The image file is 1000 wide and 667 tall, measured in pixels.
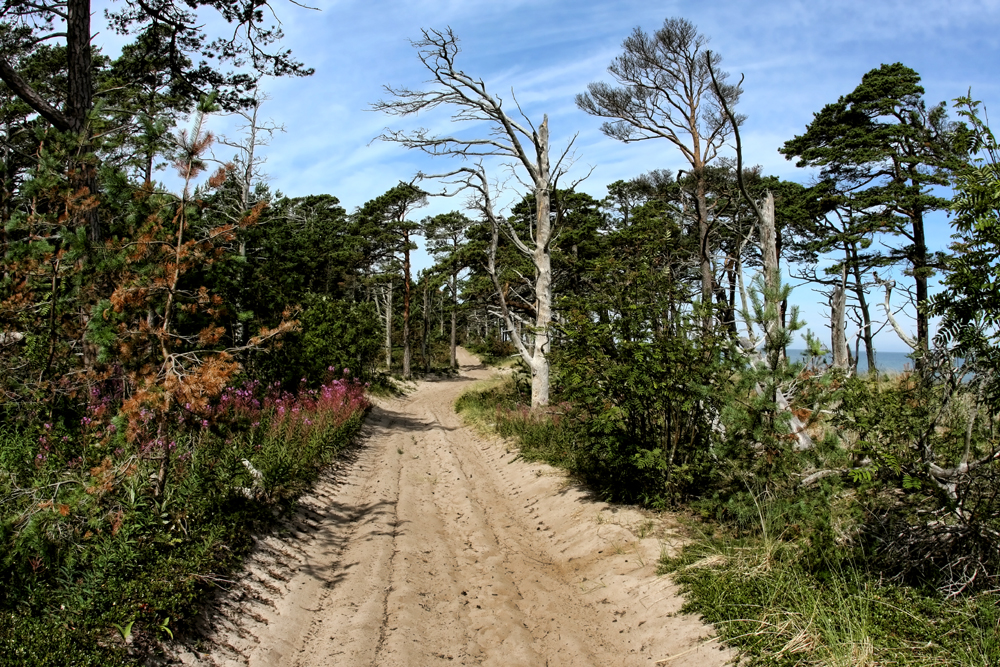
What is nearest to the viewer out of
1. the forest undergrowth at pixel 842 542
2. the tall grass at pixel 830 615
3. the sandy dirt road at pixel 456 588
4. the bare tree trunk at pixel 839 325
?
the tall grass at pixel 830 615

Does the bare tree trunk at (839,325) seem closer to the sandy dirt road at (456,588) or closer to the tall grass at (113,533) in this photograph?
the sandy dirt road at (456,588)

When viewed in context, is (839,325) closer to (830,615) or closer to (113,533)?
(830,615)

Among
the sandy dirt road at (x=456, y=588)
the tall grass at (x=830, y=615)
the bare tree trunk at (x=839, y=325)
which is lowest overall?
the sandy dirt road at (x=456, y=588)

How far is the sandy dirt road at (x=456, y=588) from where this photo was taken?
166 inches

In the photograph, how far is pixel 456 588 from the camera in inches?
212

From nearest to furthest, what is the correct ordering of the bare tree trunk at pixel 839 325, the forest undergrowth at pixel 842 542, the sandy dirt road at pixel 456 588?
1. the forest undergrowth at pixel 842 542
2. the sandy dirt road at pixel 456 588
3. the bare tree trunk at pixel 839 325

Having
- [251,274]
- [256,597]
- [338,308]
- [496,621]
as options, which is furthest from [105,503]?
[338,308]

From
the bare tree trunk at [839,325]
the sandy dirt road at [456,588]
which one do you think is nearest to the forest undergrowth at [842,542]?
the sandy dirt road at [456,588]

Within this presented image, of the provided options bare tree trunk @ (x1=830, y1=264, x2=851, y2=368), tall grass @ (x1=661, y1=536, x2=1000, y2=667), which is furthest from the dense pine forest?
bare tree trunk @ (x1=830, y1=264, x2=851, y2=368)

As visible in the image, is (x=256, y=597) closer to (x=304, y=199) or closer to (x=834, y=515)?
(x=834, y=515)

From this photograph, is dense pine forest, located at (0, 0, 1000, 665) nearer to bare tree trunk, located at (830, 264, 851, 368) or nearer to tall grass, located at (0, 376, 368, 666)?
tall grass, located at (0, 376, 368, 666)

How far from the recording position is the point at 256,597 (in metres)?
4.57

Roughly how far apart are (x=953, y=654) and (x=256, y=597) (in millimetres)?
4483

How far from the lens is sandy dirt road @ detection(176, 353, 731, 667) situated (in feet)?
13.8
